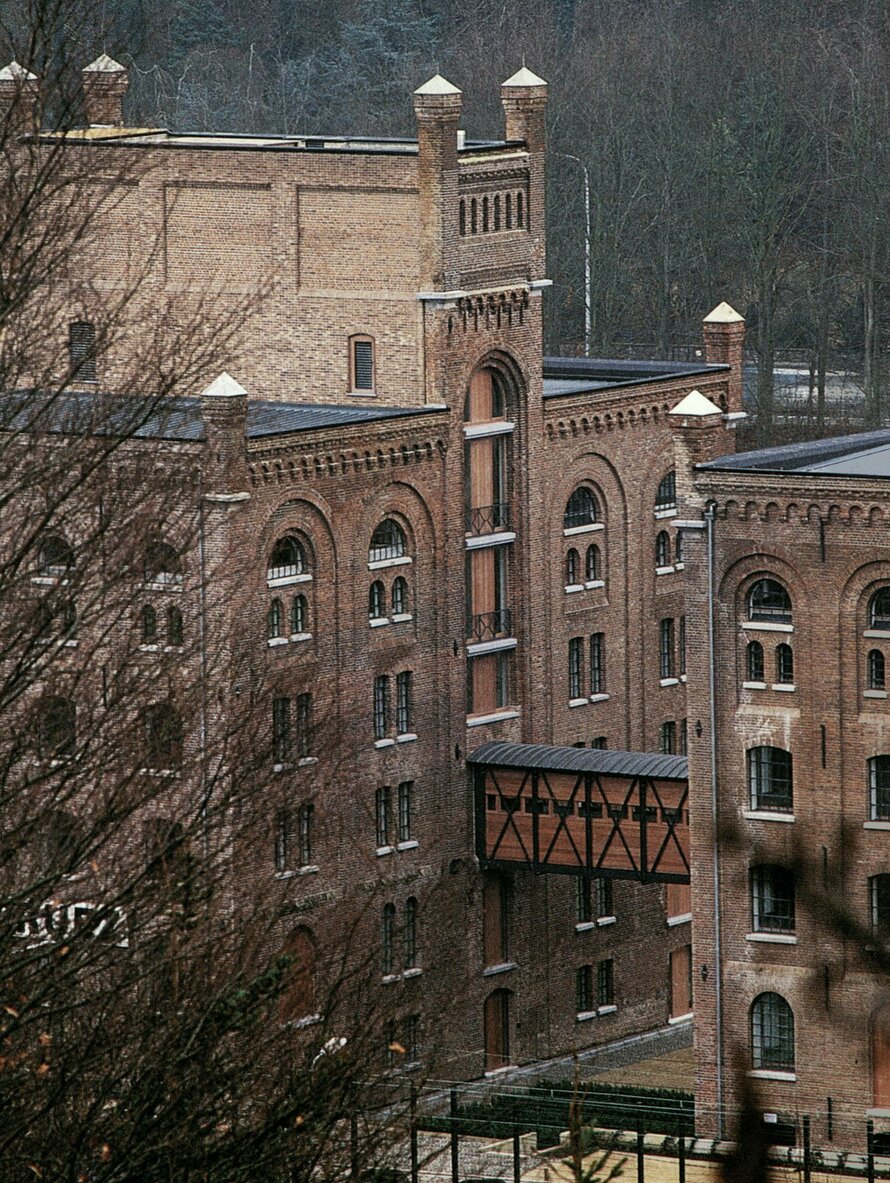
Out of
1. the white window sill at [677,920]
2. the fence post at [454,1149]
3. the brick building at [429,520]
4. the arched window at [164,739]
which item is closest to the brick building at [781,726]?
the brick building at [429,520]

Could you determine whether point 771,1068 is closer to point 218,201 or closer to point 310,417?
point 310,417

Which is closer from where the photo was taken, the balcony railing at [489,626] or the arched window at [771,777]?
the arched window at [771,777]

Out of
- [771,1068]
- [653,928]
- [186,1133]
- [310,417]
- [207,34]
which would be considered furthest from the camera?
[207,34]

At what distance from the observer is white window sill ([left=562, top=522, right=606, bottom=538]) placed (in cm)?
6606

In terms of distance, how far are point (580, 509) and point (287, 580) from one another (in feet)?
32.6

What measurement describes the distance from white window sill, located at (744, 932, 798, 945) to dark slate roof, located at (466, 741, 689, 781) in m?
4.72

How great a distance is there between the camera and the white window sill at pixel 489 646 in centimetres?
6406

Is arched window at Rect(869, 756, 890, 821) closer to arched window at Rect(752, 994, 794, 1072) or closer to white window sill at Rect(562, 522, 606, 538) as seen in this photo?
arched window at Rect(752, 994, 794, 1072)

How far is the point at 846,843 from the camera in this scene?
661 inches

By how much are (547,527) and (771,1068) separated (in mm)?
13943

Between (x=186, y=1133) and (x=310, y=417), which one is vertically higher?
(x=310, y=417)

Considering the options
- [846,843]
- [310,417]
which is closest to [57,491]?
[846,843]

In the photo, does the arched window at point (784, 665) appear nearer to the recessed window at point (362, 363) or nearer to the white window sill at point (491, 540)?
the white window sill at point (491, 540)

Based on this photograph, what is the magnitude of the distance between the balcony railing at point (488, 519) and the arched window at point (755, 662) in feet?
30.0
